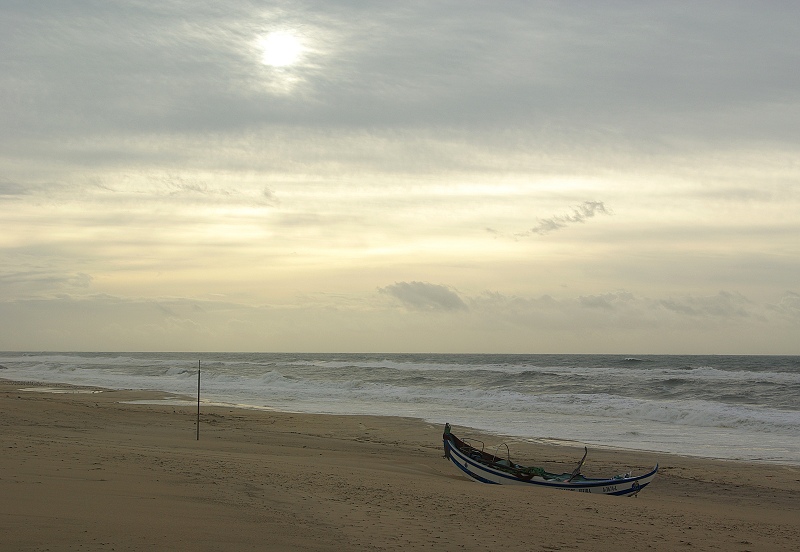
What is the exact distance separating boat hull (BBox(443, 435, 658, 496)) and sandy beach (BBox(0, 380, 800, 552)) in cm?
26

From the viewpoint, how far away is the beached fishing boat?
11.0m

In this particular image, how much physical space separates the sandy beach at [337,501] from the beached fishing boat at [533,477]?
0.31 meters

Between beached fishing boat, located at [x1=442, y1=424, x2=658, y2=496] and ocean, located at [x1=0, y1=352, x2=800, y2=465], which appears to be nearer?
beached fishing boat, located at [x1=442, y1=424, x2=658, y2=496]

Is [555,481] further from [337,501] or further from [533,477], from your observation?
[337,501]

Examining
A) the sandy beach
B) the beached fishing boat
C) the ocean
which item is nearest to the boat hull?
the beached fishing boat

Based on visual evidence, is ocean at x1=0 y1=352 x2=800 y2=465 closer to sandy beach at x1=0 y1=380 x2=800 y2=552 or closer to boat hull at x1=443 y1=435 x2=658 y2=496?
sandy beach at x1=0 y1=380 x2=800 y2=552

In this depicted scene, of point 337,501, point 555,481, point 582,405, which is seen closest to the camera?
point 337,501

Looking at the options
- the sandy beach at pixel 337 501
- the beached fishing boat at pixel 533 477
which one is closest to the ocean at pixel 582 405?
the sandy beach at pixel 337 501

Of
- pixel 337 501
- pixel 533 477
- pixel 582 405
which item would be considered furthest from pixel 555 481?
pixel 582 405

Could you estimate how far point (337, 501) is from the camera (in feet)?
28.2

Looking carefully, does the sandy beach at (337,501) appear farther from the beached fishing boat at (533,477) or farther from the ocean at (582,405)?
the ocean at (582,405)

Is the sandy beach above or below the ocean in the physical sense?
above

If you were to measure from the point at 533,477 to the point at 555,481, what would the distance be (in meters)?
0.38

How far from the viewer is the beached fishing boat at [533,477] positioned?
433 inches
